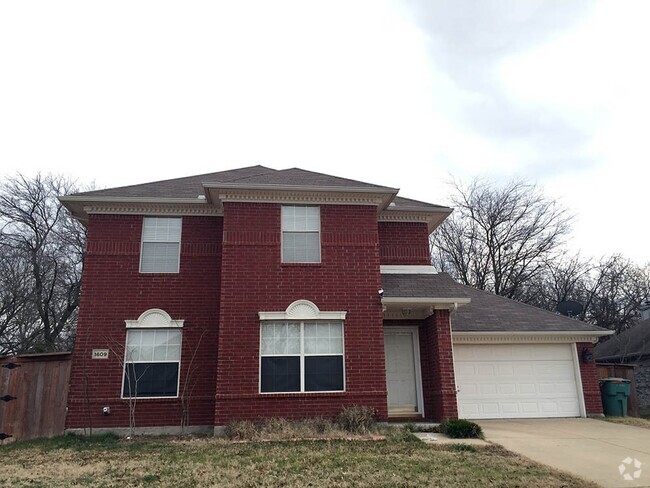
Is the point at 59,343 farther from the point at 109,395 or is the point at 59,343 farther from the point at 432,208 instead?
the point at 432,208

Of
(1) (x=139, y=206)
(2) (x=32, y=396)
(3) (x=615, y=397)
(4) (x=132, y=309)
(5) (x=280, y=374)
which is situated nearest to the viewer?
(5) (x=280, y=374)

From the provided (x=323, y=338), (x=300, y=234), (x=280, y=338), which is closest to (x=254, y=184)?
(x=300, y=234)

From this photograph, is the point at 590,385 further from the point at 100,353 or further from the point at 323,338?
the point at 100,353

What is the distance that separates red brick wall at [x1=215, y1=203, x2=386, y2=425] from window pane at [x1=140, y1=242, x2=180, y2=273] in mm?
1785

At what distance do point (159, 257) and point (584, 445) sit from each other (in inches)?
399

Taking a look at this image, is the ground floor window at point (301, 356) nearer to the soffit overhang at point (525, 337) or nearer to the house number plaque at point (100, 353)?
the house number plaque at point (100, 353)

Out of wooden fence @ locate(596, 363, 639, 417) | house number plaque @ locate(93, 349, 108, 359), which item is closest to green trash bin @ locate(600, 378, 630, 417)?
wooden fence @ locate(596, 363, 639, 417)

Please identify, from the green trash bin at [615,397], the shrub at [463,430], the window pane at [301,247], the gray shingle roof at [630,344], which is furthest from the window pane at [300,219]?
the gray shingle roof at [630,344]

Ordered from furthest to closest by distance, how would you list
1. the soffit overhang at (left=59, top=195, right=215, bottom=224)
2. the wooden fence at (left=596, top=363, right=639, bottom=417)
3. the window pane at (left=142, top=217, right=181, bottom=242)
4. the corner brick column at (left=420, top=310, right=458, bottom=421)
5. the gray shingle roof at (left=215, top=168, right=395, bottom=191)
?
1. the wooden fence at (left=596, top=363, right=639, bottom=417)
2. the window pane at (left=142, top=217, right=181, bottom=242)
3. the soffit overhang at (left=59, top=195, right=215, bottom=224)
4. the gray shingle roof at (left=215, top=168, right=395, bottom=191)
5. the corner brick column at (left=420, top=310, right=458, bottom=421)

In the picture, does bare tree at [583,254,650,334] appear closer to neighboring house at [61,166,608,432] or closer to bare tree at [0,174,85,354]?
neighboring house at [61,166,608,432]

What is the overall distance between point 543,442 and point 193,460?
6426mm

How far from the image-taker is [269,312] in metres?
11.1

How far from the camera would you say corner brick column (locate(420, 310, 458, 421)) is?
11.2m

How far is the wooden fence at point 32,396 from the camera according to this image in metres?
10.7
